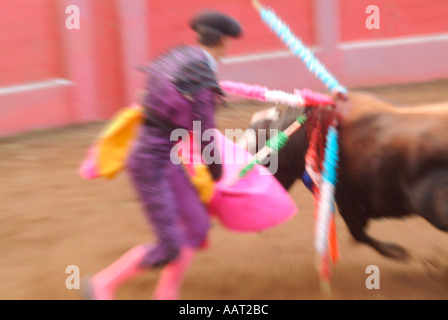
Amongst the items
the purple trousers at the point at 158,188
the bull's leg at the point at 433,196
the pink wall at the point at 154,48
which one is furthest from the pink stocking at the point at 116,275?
the pink wall at the point at 154,48

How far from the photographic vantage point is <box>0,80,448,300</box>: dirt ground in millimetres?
3092

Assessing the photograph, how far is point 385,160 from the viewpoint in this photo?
271 cm

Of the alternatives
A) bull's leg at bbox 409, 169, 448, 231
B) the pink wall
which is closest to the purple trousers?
bull's leg at bbox 409, 169, 448, 231

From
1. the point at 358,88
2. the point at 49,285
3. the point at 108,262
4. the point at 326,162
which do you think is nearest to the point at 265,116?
the point at 326,162

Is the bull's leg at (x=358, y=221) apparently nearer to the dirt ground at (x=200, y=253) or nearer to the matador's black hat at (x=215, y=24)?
the dirt ground at (x=200, y=253)

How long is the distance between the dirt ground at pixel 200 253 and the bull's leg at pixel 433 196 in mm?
520

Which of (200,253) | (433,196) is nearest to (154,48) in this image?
(200,253)

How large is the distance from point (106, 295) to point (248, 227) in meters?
0.74

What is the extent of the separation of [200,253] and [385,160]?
1.37m

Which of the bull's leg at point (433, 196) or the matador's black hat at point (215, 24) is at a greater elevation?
the matador's black hat at point (215, 24)

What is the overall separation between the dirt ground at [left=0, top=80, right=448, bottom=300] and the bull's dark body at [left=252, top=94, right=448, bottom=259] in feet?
0.86

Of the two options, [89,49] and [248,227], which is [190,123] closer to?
[248,227]

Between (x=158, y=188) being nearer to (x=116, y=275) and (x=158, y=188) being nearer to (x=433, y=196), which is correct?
(x=116, y=275)

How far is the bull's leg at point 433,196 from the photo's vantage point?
2537 mm
